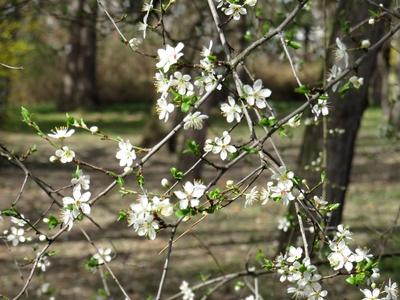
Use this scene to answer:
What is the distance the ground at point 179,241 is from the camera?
5.67 metres

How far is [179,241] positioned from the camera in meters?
7.09

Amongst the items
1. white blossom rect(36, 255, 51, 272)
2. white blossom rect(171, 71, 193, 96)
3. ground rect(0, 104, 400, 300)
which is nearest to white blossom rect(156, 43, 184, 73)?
white blossom rect(171, 71, 193, 96)

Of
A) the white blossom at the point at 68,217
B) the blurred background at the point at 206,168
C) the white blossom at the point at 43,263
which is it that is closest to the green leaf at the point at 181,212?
the white blossom at the point at 68,217

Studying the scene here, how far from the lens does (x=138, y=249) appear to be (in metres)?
6.92

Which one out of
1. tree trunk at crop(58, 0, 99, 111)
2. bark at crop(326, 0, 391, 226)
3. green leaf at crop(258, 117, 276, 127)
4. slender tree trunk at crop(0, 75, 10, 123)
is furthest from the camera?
tree trunk at crop(58, 0, 99, 111)

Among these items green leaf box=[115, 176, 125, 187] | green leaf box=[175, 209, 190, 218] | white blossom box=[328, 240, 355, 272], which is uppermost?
green leaf box=[115, 176, 125, 187]

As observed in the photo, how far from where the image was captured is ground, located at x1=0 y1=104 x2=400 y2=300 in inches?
223

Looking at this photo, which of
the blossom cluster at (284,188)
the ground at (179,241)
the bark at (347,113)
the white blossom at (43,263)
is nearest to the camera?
the blossom cluster at (284,188)

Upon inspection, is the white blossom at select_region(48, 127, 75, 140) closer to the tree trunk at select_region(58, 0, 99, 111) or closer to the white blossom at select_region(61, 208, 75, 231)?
the white blossom at select_region(61, 208, 75, 231)

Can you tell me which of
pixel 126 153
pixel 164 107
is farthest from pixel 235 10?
pixel 126 153

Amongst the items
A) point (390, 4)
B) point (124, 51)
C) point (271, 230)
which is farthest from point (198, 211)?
point (124, 51)

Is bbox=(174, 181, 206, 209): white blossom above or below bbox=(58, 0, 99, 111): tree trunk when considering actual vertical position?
below

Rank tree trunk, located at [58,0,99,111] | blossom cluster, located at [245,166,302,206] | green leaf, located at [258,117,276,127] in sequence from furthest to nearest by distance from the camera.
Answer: tree trunk, located at [58,0,99,111] < green leaf, located at [258,117,276,127] < blossom cluster, located at [245,166,302,206]

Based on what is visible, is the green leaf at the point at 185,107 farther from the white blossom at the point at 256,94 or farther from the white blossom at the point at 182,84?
the white blossom at the point at 256,94
